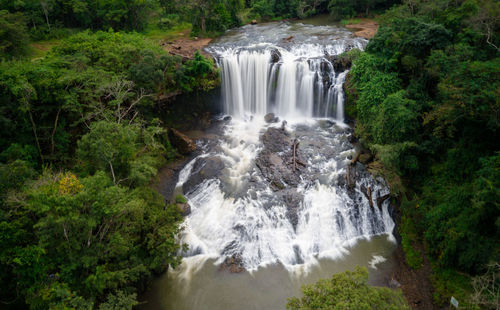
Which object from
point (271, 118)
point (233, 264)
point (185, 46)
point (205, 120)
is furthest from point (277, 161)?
point (185, 46)

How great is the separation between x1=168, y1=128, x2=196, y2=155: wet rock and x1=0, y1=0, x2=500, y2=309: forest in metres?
0.50

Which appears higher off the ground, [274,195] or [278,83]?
[278,83]

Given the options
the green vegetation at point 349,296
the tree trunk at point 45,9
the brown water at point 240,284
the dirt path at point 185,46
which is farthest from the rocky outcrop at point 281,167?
the tree trunk at point 45,9

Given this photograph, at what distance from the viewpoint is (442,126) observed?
514 inches

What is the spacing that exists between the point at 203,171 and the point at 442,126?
12660 millimetres

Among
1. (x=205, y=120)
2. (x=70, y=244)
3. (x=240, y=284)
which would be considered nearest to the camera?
(x=70, y=244)

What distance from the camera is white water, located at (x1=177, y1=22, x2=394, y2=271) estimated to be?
45.8 ft

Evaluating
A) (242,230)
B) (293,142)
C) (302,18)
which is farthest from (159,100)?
(302,18)

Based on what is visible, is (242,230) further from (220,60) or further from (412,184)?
(220,60)

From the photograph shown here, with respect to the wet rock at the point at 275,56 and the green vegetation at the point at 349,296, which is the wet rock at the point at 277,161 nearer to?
the wet rock at the point at 275,56

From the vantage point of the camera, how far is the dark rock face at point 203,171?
1731cm

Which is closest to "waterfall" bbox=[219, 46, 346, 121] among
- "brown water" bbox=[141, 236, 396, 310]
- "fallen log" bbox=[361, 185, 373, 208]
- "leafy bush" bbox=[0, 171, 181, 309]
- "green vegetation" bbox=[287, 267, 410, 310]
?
"fallen log" bbox=[361, 185, 373, 208]

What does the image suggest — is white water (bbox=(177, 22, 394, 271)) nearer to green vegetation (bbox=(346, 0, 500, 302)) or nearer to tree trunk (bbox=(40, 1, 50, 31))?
green vegetation (bbox=(346, 0, 500, 302))

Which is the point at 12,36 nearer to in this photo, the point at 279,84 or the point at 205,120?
the point at 205,120
